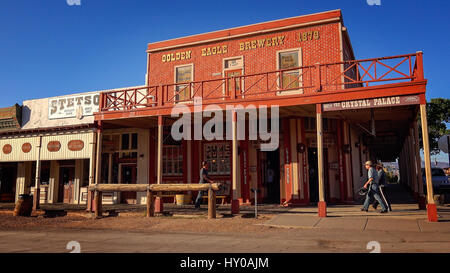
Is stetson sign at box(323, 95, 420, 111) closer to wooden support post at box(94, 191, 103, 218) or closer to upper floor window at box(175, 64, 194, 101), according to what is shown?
upper floor window at box(175, 64, 194, 101)

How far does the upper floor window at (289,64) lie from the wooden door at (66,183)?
12.0 meters

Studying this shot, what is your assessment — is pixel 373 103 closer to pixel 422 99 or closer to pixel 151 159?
pixel 422 99

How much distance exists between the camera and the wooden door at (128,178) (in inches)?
651

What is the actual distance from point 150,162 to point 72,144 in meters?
3.52

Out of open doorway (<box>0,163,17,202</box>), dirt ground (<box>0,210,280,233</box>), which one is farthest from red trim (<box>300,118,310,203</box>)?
open doorway (<box>0,163,17,202</box>)

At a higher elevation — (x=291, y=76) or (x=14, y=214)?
(x=291, y=76)

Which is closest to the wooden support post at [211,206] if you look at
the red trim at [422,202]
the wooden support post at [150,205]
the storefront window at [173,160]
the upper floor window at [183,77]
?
the wooden support post at [150,205]

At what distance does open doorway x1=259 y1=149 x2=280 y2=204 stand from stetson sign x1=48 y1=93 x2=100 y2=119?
379 inches

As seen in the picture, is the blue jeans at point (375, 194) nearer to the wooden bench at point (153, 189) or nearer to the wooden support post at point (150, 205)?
the wooden bench at point (153, 189)

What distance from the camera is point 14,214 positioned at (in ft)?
42.9

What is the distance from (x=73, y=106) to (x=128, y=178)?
574cm

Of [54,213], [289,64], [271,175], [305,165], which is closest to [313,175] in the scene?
[305,165]
